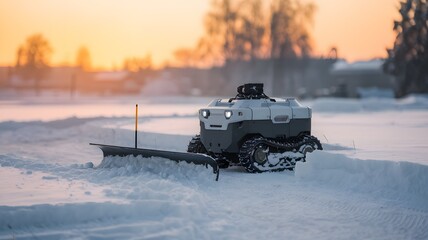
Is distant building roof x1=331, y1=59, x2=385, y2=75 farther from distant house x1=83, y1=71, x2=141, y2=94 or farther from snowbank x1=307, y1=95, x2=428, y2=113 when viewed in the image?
distant house x1=83, y1=71, x2=141, y2=94

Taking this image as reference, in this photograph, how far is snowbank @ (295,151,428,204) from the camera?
28.9ft

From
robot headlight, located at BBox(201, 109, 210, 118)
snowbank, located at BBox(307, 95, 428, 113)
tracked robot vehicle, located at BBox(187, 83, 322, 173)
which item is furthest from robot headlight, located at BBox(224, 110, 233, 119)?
snowbank, located at BBox(307, 95, 428, 113)

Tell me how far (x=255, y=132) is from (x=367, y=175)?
2609 millimetres

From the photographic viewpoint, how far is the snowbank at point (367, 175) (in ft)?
28.9

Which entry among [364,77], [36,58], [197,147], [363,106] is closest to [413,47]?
[363,106]

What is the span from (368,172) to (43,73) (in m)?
85.4

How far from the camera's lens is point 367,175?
376 inches

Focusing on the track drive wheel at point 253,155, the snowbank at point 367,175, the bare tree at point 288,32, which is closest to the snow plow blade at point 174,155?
the track drive wheel at point 253,155

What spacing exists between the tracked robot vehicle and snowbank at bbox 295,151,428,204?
984mm

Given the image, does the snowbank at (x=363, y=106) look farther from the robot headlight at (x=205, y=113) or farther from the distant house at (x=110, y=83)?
the distant house at (x=110, y=83)

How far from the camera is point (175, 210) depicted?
7246 millimetres

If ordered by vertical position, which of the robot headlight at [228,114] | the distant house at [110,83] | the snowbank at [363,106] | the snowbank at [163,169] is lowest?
the snowbank at [163,169]

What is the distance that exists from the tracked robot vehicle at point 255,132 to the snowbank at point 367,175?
3.23ft

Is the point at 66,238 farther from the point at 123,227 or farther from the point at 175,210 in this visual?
the point at 175,210
